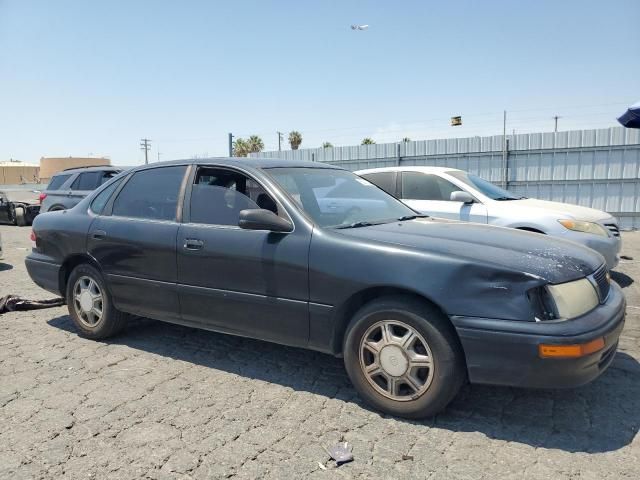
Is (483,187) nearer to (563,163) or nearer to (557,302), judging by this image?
Answer: (557,302)

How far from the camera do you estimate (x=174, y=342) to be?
4.62 metres

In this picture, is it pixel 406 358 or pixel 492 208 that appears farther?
pixel 492 208

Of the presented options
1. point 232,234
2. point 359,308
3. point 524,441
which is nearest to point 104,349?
point 232,234

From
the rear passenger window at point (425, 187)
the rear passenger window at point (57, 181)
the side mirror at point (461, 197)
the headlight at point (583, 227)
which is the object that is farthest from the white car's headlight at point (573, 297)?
the rear passenger window at point (57, 181)

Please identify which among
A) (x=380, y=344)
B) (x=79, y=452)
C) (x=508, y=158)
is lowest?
(x=79, y=452)

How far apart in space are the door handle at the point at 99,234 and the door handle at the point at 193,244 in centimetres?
98

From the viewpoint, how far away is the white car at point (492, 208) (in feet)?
20.2

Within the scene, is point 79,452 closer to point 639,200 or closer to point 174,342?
point 174,342

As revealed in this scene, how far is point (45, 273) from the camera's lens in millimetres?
4895

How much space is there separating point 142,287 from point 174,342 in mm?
700

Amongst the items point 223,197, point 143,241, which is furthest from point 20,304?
point 223,197

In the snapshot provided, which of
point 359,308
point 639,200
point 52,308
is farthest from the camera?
point 639,200

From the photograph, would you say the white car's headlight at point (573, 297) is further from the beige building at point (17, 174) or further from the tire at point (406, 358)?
the beige building at point (17, 174)

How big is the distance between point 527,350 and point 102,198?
12.6 ft
